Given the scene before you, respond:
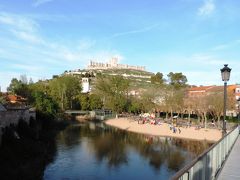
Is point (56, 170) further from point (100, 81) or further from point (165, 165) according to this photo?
point (100, 81)

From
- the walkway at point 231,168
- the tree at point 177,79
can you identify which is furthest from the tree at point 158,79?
the walkway at point 231,168

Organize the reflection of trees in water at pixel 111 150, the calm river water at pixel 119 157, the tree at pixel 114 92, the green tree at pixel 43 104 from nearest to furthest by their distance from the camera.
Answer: the calm river water at pixel 119 157 < the reflection of trees in water at pixel 111 150 < the green tree at pixel 43 104 < the tree at pixel 114 92

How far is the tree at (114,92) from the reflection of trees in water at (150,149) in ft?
126

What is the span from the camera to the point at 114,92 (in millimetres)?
101500

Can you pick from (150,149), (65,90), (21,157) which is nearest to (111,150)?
(150,149)

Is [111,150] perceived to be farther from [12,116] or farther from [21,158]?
[21,158]

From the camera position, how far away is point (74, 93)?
349 ft

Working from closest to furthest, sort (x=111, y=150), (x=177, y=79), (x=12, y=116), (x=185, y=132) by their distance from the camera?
1. (x=12, y=116)
2. (x=111, y=150)
3. (x=185, y=132)
4. (x=177, y=79)

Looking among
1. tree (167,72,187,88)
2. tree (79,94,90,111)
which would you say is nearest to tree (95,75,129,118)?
tree (79,94,90,111)

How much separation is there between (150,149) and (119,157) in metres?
7.81

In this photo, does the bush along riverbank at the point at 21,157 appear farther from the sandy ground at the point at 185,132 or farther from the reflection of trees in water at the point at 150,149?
the sandy ground at the point at 185,132

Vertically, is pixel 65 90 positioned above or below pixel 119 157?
above

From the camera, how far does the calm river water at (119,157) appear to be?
3030cm

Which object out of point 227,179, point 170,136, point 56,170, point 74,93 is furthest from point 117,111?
point 227,179
